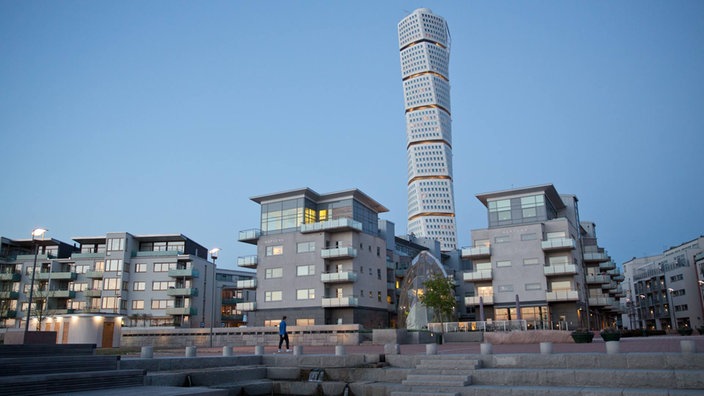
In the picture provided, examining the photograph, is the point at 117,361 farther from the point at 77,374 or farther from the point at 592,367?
the point at 592,367

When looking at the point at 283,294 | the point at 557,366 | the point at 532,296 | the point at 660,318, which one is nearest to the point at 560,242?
the point at 532,296

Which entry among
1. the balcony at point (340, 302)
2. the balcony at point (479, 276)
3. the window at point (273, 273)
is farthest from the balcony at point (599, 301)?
the window at point (273, 273)

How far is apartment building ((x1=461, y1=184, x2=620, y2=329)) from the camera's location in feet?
225

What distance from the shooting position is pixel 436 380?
21000 millimetres

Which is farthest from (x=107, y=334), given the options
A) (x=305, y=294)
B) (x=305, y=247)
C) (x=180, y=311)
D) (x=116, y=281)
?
(x=116, y=281)

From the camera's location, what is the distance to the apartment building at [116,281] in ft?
279

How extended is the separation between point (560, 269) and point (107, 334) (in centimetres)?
5016

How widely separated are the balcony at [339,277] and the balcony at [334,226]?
5763 millimetres

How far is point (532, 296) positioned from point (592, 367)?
51947 mm

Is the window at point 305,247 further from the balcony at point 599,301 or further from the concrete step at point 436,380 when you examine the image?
the concrete step at point 436,380

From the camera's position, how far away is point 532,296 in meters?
69.5

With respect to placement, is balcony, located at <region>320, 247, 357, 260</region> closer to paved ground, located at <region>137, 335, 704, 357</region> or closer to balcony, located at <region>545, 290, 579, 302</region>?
balcony, located at <region>545, 290, 579, 302</region>

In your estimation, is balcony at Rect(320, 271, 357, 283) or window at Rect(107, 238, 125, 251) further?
window at Rect(107, 238, 125, 251)

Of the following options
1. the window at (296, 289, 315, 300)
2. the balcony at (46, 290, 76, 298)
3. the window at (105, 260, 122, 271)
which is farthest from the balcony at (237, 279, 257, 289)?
the balcony at (46, 290, 76, 298)
